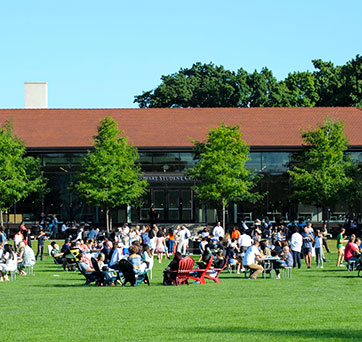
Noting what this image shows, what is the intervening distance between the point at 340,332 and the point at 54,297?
811 cm

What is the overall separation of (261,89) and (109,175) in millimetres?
28049

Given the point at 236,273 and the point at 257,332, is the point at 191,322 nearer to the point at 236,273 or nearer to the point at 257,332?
the point at 257,332

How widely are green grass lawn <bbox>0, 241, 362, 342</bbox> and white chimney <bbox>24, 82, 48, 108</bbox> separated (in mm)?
37523

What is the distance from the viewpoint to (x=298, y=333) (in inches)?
489

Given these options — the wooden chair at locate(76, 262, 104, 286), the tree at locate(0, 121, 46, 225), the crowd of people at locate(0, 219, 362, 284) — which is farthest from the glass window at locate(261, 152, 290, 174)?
the wooden chair at locate(76, 262, 104, 286)

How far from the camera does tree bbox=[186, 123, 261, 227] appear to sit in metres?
46.8

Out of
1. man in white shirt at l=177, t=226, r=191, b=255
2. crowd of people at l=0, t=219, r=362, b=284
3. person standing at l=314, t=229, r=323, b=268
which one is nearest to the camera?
crowd of people at l=0, t=219, r=362, b=284

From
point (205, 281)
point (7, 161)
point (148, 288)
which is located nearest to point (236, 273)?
point (205, 281)

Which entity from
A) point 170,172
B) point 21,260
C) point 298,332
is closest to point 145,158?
point 170,172

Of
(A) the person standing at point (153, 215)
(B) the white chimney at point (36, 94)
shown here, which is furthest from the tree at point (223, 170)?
(B) the white chimney at point (36, 94)

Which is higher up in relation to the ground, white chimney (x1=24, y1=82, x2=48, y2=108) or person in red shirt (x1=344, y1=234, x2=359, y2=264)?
white chimney (x1=24, y1=82, x2=48, y2=108)

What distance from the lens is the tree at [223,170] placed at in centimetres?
4675

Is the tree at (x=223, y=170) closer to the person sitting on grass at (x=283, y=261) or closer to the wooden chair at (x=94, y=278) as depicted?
the person sitting on grass at (x=283, y=261)

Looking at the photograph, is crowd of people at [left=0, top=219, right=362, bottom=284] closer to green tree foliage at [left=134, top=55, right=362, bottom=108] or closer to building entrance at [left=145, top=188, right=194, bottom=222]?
building entrance at [left=145, top=188, right=194, bottom=222]
